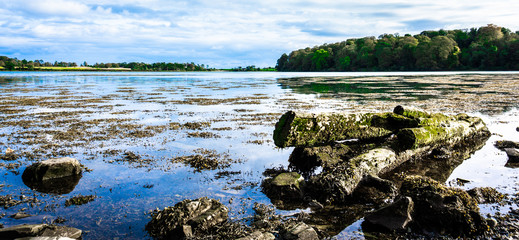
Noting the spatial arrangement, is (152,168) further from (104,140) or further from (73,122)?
(73,122)

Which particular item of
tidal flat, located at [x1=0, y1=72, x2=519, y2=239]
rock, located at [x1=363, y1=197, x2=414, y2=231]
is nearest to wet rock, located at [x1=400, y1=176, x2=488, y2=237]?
rock, located at [x1=363, y1=197, x2=414, y2=231]

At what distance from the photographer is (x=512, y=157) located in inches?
483

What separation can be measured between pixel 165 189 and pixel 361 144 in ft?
26.1

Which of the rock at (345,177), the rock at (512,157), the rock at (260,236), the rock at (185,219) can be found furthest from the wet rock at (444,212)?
the rock at (512,157)

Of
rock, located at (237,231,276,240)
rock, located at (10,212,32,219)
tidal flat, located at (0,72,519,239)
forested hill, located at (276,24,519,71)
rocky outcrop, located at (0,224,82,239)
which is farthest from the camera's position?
forested hill, located at (276,24,519,71)

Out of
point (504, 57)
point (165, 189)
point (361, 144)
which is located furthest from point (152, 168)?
point (504, 57)

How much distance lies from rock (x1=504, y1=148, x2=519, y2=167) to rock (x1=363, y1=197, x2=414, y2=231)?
6.98 metres

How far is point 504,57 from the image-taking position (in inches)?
5192

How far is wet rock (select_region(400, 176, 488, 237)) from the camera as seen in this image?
6.85 m

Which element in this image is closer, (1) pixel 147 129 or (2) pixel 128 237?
(2) pixel 128 237

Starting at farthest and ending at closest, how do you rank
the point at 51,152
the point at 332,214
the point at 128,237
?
the point at 51,152 → the point at 332,214 → the point at 128,237

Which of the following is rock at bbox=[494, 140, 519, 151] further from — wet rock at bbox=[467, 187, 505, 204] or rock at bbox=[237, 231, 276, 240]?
rock at bbox=[237, 231, 276, 240]

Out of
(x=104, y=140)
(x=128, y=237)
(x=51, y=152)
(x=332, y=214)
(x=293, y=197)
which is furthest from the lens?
(x=104, y=140)

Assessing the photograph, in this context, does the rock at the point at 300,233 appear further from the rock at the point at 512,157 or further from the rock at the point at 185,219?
the rock at the point at 512,157
